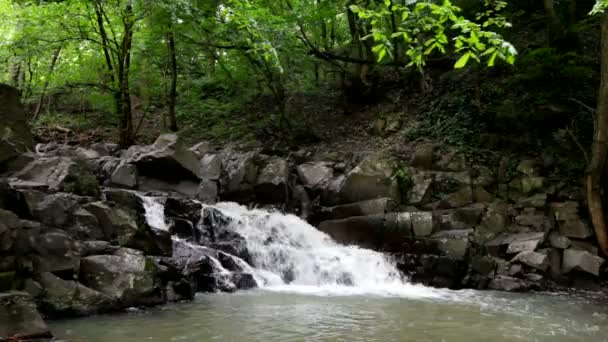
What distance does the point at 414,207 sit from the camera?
39.8ft

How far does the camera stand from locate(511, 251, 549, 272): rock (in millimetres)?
10148

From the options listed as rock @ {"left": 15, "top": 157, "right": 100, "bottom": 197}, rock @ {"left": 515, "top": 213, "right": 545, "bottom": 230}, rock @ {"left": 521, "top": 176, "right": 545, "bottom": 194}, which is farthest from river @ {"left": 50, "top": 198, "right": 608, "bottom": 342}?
rock @ {"left": 521, "top": 176, "right": 545, "bottom": 194}

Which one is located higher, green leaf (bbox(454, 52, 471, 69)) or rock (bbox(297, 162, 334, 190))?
green leaf (bbox(454, 52, 471, 69))

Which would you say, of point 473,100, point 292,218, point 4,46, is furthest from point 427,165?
point 4,46

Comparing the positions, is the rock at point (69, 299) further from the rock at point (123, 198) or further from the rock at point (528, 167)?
the rock at point (528, 167)

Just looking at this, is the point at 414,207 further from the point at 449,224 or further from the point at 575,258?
the point at 575,258

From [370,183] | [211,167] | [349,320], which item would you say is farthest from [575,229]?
[211,167]

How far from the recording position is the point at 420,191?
12297mm

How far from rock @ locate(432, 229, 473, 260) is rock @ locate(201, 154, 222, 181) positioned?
20.4 feet

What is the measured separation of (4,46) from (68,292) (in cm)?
975

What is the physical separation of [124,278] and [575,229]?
944 centimetres

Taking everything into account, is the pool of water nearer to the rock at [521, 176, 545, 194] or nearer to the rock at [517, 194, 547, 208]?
the rock at [517, 194, 547, 208]

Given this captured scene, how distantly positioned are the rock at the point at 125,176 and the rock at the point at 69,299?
603 centimetres

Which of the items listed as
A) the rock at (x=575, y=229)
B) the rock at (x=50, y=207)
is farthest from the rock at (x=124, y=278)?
the rock at (x=575, y=229)
